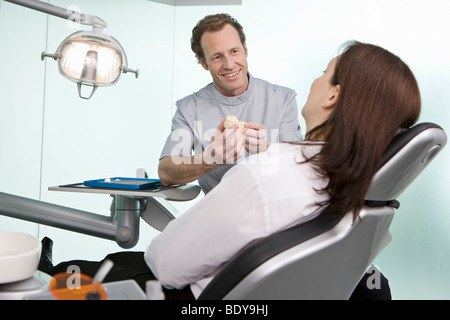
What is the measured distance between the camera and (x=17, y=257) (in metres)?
0.83

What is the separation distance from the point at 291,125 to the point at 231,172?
1.27 metres

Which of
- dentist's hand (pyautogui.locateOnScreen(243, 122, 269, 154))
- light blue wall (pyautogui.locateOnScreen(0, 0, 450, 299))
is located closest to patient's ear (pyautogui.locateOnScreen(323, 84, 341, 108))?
dentist's hand (pyautogui.locateOnScreen(243, 122, 269, 154))

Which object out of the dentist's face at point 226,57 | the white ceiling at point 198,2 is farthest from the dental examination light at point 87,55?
the white ceiling at point 198,2

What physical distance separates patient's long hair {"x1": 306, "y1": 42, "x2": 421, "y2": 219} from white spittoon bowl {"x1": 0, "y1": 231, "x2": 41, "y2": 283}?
61 centimetres

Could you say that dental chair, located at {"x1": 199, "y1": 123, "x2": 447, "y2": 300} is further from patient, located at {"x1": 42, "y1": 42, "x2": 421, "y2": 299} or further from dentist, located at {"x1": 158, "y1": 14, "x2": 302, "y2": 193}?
dentist, located at {"x1": 158, "y1": 14, "x2": 302, "y2": 193}

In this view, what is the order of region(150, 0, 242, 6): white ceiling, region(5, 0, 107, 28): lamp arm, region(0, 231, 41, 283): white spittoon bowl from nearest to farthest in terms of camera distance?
region(0, 231, 41, 283): white spittoon bowl → region(5, 0, 107, 28): lamp arm → region(150, 0, 242, 6): white ceiling

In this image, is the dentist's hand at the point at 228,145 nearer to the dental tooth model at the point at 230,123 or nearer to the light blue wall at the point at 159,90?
the dental tooth model at the point at 230,123

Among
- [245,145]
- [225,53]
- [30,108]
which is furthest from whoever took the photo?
[30,108]

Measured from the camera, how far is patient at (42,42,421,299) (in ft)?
3.02

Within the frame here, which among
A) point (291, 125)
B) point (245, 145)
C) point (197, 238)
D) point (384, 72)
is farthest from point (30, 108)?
point (384, 72)

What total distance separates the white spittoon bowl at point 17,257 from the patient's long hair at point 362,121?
23.9 inches

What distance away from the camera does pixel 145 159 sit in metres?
3.88

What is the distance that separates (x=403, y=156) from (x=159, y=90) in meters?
3.28

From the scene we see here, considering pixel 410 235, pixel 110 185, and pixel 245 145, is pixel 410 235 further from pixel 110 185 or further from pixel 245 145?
pixel 110 185
